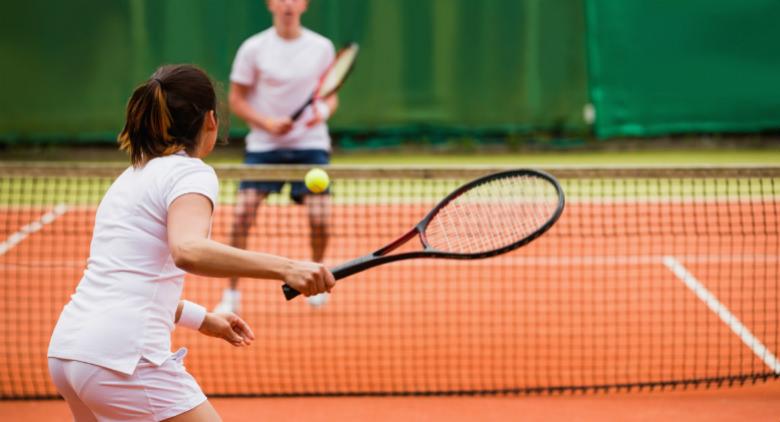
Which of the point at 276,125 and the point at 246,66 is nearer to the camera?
the point at 276,125

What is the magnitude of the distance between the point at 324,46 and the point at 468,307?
5.00 ft

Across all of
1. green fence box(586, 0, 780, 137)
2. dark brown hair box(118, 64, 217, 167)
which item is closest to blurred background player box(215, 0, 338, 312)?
dark brown hair box(118, 64, 217, 167)

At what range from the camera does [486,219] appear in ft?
8.87

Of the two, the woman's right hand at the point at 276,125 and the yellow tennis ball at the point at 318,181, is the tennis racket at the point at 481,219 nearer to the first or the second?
the yellow tennis ball at the point at 318,181

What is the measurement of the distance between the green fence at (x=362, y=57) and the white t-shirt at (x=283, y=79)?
191 inches

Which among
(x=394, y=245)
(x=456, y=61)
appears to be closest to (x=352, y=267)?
(x=394, y=245)

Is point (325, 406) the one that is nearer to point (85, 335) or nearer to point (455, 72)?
point (85, 335)

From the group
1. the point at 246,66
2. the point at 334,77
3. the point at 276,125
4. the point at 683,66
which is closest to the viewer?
the point at 276,125

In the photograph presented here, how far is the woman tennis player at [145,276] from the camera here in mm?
1905

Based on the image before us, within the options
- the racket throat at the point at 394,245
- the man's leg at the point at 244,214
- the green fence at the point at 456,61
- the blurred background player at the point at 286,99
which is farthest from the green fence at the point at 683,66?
the racket throat at the point at 394,245

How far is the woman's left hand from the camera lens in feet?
7.46

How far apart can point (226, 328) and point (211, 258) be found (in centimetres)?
56

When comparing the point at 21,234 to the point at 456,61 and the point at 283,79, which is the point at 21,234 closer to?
the point at 283,79

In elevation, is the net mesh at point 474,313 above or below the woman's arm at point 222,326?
below
